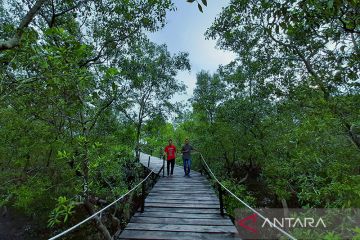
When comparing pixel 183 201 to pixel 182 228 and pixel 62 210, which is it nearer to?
pixel 182 228

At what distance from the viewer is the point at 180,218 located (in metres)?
5.79

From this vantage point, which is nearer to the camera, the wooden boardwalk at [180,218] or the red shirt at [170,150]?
the wooden boardwalk at [180,218]

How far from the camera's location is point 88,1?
298 inches

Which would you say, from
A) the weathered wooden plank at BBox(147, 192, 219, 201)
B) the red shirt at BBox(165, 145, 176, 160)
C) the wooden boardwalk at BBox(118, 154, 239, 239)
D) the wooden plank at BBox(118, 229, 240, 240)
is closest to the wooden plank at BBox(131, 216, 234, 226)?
the wooden boardwalk at BBox(118, 154, 239, 239)

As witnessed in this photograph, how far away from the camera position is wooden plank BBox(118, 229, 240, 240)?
4570 millimetres

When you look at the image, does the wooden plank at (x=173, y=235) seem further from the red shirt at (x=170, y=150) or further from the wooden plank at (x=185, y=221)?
the red shirt at (x=170, y=150)

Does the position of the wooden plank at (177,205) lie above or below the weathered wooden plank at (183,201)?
below

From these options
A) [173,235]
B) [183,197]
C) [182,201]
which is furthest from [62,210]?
[183,197]

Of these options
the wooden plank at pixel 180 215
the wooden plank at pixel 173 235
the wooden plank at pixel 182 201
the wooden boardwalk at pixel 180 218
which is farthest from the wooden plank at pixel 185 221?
the wooden plank at pixel 182 201

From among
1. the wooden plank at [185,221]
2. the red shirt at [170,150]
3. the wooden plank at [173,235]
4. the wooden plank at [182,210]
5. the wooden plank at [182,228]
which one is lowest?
the wooden plank at [173,235]

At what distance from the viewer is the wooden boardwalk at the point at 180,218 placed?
187 inches

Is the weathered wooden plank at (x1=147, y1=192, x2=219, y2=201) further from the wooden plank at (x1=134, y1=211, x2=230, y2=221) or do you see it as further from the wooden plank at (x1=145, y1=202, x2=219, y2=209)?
the wooden plank at (x1=134, y1=211, x2=230, y2=221)

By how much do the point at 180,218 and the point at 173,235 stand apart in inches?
42.8

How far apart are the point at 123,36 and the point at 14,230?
54.5 ft
